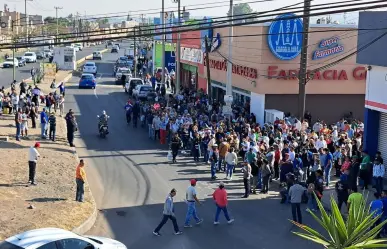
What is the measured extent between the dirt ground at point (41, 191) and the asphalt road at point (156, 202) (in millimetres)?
777

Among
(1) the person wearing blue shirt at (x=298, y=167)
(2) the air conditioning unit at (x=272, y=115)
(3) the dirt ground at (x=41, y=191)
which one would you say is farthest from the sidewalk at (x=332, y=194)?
(2) the air conditioning unit at (x=272, y=115)

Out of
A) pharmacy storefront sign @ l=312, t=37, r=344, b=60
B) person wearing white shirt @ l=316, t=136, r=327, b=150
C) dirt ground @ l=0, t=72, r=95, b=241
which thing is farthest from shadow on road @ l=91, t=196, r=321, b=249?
pharmacy storefront sign @ l=312, t=37, r=344, b=60

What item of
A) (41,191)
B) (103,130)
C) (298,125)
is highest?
(298,125)

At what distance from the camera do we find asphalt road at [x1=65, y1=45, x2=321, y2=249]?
1711 cm

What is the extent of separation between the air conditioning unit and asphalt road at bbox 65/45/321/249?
660cm

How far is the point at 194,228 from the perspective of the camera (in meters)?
18.1

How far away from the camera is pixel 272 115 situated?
112 feet

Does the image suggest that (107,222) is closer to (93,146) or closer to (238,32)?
(93,146)

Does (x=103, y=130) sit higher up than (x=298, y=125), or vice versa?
(x=298, y=125)

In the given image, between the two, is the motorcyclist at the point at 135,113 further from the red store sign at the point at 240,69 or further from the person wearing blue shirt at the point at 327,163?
the person wearing blue shirt at the point at 327,163

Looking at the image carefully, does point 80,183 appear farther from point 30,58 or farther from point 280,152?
point 30,58

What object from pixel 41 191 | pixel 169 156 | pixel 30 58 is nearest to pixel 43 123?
pixel 169 156

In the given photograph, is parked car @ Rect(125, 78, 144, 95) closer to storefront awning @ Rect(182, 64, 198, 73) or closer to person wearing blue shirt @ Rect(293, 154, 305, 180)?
storefront awning @ Rect(182, 64, 198, 73)

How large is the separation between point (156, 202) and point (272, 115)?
14672mm
